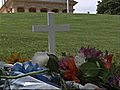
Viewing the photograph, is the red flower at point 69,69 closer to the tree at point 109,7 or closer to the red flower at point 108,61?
the red flower at point 108,61

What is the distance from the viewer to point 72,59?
1250 mm

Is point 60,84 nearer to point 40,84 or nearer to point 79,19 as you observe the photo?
point 40,84

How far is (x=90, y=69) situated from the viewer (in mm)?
1192

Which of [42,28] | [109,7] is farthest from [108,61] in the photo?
[109,7]

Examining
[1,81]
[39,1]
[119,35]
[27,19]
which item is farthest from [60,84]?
[39,1]

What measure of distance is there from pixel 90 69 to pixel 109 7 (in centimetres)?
3510

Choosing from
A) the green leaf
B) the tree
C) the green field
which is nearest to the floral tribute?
the green leaf

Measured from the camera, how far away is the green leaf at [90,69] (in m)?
1.19

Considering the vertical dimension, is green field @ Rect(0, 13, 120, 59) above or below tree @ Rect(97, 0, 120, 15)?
below

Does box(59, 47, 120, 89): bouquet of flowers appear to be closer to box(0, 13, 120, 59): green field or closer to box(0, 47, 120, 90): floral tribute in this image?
box(0, 47, 120, 90): floral tribute

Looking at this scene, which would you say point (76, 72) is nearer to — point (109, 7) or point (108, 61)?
point (108, 61)

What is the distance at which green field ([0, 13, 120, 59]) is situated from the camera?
11.3 meters

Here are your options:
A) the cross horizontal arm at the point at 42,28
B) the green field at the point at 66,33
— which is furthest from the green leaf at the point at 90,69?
the green field at the point at 66,33

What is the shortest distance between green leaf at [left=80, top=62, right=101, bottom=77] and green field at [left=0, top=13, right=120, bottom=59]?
8.42m
